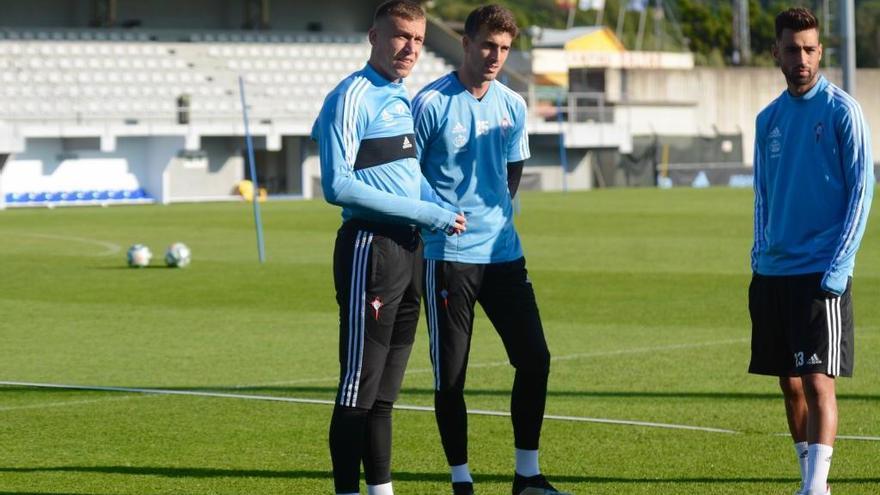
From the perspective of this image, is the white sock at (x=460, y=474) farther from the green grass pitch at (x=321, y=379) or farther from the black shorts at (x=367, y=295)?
the black shorts at (x=367, y=295)

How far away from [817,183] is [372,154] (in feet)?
6.06

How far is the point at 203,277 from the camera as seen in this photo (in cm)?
2041

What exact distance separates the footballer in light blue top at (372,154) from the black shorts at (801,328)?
1.47 metres

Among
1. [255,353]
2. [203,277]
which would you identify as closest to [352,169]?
[255,353]

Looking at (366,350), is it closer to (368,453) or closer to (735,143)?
(368,453)

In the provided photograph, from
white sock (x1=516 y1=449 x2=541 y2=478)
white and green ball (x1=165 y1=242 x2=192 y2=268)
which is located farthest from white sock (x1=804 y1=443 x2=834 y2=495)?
white and green ball (x1=165 y1=242 x2=192 y2=268)

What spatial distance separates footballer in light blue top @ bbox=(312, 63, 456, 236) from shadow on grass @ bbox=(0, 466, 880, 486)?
1756 millimetres

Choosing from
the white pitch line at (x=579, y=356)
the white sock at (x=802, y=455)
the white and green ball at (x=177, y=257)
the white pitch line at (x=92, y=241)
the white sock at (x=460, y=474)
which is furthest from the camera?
the white pitch line at (x=92, y=241)

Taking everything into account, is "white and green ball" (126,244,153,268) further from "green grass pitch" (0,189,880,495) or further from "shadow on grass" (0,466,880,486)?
"shadow on grass" (0,466,880,486)

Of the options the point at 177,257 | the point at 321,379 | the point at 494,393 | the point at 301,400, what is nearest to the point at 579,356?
the point at 494,393

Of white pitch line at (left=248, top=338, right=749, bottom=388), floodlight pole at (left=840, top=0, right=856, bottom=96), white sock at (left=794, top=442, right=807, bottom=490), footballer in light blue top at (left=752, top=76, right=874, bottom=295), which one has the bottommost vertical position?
white pitch line at (left=248, top=338, right=749, bottom=388)

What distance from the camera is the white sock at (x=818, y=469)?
6.48 meters

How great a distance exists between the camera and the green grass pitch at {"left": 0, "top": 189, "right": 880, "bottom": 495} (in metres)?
7.62

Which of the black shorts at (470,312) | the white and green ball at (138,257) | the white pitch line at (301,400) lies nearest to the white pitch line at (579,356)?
the white pitch line at (301,400)
